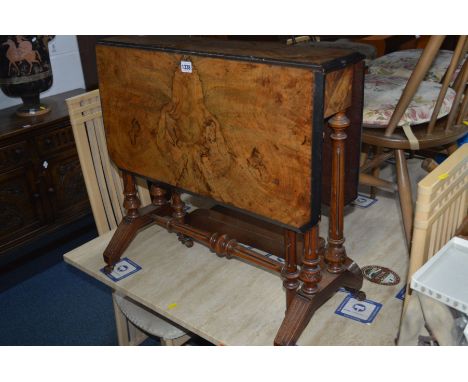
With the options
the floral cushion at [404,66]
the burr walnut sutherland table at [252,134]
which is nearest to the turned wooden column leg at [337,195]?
the burr walnut sutherland table at [252,134]

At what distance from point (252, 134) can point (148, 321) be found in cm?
86

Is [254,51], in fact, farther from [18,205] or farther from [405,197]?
[18,205]

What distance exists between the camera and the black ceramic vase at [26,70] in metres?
2.70

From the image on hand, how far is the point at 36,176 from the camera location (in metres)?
2.85

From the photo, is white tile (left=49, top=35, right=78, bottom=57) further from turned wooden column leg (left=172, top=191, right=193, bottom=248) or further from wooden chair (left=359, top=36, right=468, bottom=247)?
wooden chair (left=359, top=36, right=468, bottom=247)

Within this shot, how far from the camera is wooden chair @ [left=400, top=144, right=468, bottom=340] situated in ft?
3.67

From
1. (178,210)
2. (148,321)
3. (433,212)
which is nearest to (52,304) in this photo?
(148,321)

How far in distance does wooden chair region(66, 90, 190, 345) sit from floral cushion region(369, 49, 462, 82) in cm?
105

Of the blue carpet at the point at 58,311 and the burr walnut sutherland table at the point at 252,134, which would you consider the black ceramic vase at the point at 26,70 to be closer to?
the blue carpet at the point at 58,311

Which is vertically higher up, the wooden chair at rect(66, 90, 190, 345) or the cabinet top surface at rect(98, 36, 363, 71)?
the cabinet top surface at rect(98, 36, 363, 71)

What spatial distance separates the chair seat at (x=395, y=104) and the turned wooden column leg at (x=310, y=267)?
488 mm

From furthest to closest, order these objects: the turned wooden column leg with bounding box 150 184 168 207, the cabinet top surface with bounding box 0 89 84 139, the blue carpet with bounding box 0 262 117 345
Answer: the cabinet top surface with bounding box 0 89 84 139, the blue carpet with bounding box 0 262 117 345, the turned wooden column leg with bounding box 150 184 168 207

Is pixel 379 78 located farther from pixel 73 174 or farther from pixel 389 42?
pixel 389 42

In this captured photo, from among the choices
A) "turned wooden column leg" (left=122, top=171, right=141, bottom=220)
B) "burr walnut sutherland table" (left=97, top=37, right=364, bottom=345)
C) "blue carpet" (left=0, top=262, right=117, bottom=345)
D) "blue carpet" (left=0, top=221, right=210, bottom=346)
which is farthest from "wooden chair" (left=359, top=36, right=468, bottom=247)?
"blue carpet" (left=0, top=262, right=117, bottom=345)
